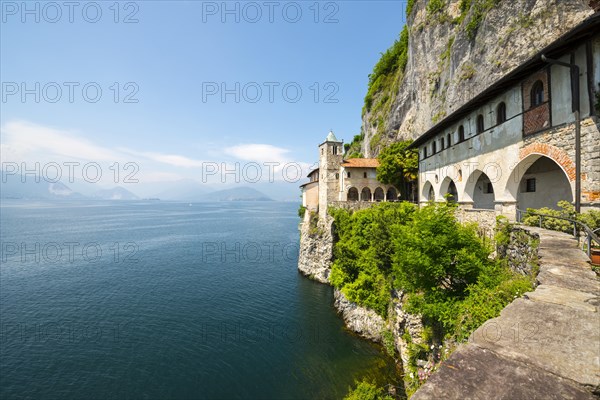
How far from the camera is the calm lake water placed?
68.6ft

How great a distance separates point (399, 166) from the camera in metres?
41.2

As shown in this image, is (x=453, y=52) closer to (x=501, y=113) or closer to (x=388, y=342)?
(x=501, y=113)

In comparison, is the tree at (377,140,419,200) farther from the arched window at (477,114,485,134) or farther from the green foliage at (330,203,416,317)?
the arched window at (477,114,485,134)

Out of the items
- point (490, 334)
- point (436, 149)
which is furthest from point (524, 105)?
point (490, 334)

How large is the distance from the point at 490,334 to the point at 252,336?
27230 mm

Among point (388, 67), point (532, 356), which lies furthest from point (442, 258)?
point (388, 67)

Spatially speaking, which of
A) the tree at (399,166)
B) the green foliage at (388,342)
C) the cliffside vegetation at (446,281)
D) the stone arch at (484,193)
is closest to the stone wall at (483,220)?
the cliffside vegetation at (446,281)

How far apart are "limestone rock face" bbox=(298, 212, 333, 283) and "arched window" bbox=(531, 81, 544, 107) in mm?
28450

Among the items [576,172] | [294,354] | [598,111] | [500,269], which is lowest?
[294,354]

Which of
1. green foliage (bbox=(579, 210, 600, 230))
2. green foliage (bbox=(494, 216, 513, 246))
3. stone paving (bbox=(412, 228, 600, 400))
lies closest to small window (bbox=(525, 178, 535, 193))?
green foliage (bbox=(494, 216, 513, 246))

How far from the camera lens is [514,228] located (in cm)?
1281

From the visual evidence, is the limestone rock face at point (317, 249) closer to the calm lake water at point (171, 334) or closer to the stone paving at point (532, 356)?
the calm lake water at point (171, 334)

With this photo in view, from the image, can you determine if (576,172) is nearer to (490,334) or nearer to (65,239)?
(490,334)

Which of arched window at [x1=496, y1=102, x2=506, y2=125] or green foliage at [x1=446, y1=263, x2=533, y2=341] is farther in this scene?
arched window at [x1=496, y1=102, x2=506, y2=125]
